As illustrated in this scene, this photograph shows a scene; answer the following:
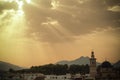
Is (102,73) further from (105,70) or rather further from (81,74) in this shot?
(81,74)

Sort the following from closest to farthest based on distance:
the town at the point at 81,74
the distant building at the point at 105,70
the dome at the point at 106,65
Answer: the town at the point at 81,74 → the distant building at the point at 105,70 → the dome at the point at 106,65

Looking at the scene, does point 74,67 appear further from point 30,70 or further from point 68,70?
point 30,70

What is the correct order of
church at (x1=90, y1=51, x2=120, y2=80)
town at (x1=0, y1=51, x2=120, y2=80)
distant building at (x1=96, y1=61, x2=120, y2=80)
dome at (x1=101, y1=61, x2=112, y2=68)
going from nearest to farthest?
1. church at (x1=90, y1=51, x2=120, y2=80)
2. town at (x1=0, y1=51, x2=120, y2=80)
3. distant building at (x1=96, y1=61, x2=120, y2=80)
4. dome at (x1=101, y1=61, x2=112, y2=68)

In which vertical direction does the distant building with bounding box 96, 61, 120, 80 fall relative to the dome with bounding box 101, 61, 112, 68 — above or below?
below

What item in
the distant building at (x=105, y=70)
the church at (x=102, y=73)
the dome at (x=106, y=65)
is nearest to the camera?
the church at (x=102, y=73)

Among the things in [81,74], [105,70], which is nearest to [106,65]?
[105,70]

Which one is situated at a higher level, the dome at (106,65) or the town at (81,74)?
the dome at (106,65)

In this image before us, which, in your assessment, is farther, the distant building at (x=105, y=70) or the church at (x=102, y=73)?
the distant building at (x=105, y=70)

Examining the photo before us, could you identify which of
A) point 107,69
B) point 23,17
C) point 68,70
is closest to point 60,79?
point 107,69

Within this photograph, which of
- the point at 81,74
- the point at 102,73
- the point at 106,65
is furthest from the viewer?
the point at 81,74

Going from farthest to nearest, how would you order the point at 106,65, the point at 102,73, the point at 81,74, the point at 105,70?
the point at 81,74
the point at 106,65
the point at 105,70
the point at 102,73

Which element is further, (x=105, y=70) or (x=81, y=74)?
(x=81, y=74)

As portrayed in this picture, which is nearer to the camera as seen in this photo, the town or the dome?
the town

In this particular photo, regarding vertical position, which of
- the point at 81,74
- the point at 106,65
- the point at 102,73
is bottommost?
the point at 102,73
